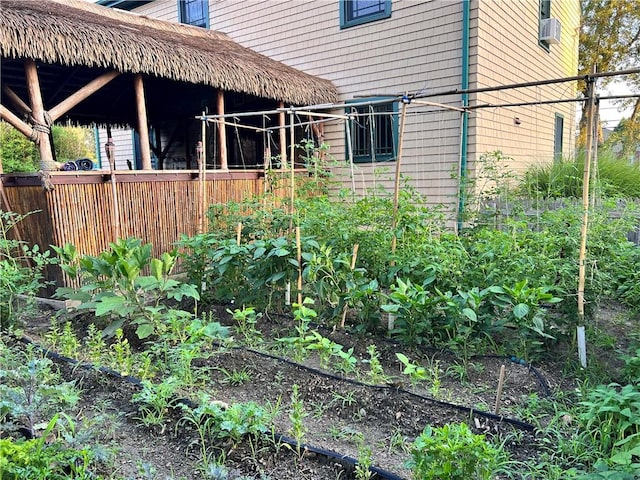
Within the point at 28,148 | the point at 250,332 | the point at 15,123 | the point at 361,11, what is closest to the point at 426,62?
the point at 361,11

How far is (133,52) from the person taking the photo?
5977 millimetres

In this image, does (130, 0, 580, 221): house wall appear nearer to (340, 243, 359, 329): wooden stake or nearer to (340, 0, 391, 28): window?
(340, 0, 391, 28): window

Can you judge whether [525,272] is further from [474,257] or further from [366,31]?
[366,31]

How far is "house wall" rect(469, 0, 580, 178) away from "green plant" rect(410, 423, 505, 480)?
503 centimetres

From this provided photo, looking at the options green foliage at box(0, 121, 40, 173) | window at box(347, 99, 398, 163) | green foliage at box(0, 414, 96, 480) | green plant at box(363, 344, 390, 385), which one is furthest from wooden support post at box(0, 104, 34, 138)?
green foliage at box(0, 121, 40, 173)

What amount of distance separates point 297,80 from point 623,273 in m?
6.05

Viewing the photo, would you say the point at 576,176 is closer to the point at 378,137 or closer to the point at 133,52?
the point at 378,137

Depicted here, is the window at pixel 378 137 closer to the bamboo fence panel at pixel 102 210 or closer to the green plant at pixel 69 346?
the bamboo fence panel at pixel 102 210

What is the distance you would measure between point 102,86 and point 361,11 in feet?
15.2

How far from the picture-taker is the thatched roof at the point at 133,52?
5.02m

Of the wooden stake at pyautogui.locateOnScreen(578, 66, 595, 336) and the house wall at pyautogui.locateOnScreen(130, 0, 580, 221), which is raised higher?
the house wall at pyautogui.locateOnScreen(130, 0, 580, 221)

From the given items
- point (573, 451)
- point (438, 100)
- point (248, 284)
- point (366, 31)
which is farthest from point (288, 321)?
point (366, 31)

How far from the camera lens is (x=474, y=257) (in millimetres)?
3727

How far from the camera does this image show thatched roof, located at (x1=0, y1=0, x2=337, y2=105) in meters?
5.02
